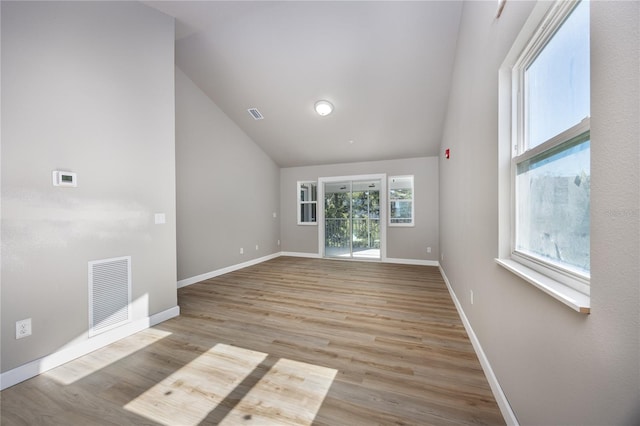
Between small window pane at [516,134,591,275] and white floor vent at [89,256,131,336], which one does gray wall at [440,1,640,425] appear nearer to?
small window pane at [516,134,591,275]

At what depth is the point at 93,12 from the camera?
7.08 ft

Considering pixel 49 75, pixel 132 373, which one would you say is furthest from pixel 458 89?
pixel 132 373

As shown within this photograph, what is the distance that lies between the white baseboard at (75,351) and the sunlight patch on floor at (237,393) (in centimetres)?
93

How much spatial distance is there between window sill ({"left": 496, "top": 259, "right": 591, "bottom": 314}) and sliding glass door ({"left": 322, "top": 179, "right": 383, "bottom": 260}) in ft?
15.4

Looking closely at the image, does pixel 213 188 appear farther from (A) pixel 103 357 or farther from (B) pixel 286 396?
(B) pixel 286 396

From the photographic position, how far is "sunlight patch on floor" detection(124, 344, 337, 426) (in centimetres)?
143

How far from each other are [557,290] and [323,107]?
404 cm

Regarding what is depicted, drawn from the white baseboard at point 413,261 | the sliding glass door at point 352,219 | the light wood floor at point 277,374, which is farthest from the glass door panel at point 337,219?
the light wood floor at point 277,374

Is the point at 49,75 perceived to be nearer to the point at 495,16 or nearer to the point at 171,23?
the point at 171,23

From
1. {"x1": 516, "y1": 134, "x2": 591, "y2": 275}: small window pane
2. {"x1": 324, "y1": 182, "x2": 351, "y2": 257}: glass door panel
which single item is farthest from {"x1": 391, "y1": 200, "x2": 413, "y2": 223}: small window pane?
{"x1": 516, "y1": 134, "x2": 591, "y2": 275}: small window pane

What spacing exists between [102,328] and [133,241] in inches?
31.0

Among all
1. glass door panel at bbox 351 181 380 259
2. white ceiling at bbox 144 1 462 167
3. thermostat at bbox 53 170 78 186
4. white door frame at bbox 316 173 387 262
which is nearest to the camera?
thermostat at bbox 53 170 78 186

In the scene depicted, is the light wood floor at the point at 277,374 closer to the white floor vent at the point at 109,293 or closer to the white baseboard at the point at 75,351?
the white baseboard at the point at 75,351

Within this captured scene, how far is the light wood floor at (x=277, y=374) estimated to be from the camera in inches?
56.7
